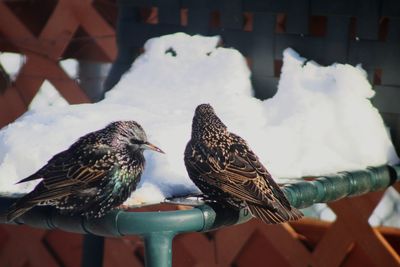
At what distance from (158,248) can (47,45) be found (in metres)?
→ 2.39

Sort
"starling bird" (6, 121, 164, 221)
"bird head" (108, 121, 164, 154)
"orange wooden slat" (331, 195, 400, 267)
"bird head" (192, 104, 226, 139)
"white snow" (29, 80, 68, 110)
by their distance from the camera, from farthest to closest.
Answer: "white snow" (29, 80, 68, 110)
"orange wooden slat" (331, 195, 400, 267)
"bird head" (192, 104, 226, 139)
"bird head" (108, 121, 164, 154)
"starling bird" (6, 121, 164, 221)

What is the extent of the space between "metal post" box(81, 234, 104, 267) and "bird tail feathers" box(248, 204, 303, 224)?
0.73 meters

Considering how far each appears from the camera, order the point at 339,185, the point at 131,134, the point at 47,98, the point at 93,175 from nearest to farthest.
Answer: the point at 93,175 < the point at 131,134 < the point at 339,185 < the point at 47,98

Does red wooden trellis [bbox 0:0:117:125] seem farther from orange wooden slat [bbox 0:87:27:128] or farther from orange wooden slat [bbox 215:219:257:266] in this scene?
orange wooden slat [bbox 215:219:257:266]

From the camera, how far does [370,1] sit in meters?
4.09

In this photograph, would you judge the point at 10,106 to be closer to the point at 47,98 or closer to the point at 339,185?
the point at 47,98

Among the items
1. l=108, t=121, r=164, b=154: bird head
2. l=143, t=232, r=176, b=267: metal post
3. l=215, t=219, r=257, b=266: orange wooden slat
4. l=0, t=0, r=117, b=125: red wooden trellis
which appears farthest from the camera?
l=0, t=0, r=117, b=125: red wooden trellis

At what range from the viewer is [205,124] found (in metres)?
3.21

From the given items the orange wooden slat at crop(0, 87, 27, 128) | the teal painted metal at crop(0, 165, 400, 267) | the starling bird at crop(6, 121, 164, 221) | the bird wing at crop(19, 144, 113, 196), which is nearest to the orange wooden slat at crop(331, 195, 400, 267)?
the teal painted metal at crop(0, 165, 400, 267)

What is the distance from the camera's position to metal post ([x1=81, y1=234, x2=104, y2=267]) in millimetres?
3463

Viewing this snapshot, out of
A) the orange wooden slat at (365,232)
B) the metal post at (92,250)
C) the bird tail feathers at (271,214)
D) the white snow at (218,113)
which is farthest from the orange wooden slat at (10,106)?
the bird tail feathers at (271,214)

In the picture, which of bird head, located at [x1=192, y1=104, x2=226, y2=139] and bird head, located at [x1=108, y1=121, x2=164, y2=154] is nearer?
bird head, located at [x1=108, y1=121, x2=164, y2=154]

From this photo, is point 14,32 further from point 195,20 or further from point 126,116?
point 126,116

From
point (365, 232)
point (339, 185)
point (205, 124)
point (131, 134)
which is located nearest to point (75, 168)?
point (131, 134)
